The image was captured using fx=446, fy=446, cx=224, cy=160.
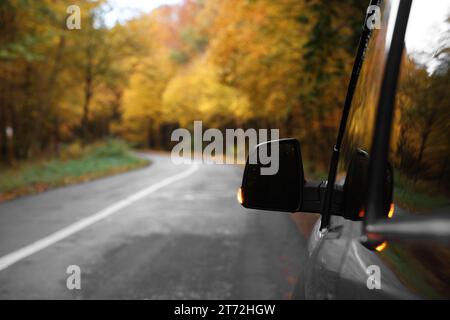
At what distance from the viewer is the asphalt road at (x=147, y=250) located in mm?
4516

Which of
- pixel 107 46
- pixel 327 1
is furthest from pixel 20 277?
pixel 107 46

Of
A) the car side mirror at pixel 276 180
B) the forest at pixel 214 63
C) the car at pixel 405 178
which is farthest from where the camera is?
the forest at pixel 214 63

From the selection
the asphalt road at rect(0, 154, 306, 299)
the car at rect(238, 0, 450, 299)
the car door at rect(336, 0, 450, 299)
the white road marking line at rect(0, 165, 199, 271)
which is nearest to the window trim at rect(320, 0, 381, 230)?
the car at rect(238, 0, 450, 299)

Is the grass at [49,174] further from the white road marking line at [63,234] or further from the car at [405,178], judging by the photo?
the car at [405,178]

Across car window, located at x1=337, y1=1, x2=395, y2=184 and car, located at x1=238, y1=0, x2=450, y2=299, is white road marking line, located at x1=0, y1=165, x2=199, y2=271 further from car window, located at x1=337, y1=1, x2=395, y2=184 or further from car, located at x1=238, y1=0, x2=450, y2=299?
car, located at x1=238, y1=0, x2=450, y2=299

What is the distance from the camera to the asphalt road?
452 cm

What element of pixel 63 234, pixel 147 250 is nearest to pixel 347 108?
pixel 147 250

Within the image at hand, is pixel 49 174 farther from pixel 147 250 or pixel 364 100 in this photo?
pixel 364 100

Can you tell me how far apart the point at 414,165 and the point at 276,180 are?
27.1 inches

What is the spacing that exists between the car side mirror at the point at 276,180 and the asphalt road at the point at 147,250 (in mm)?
2731

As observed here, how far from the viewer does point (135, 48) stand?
29.6 m

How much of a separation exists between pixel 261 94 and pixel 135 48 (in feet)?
50.2

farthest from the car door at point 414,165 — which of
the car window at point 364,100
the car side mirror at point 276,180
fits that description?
the car side mirror at point 276,180

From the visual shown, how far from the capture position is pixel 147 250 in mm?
6066
